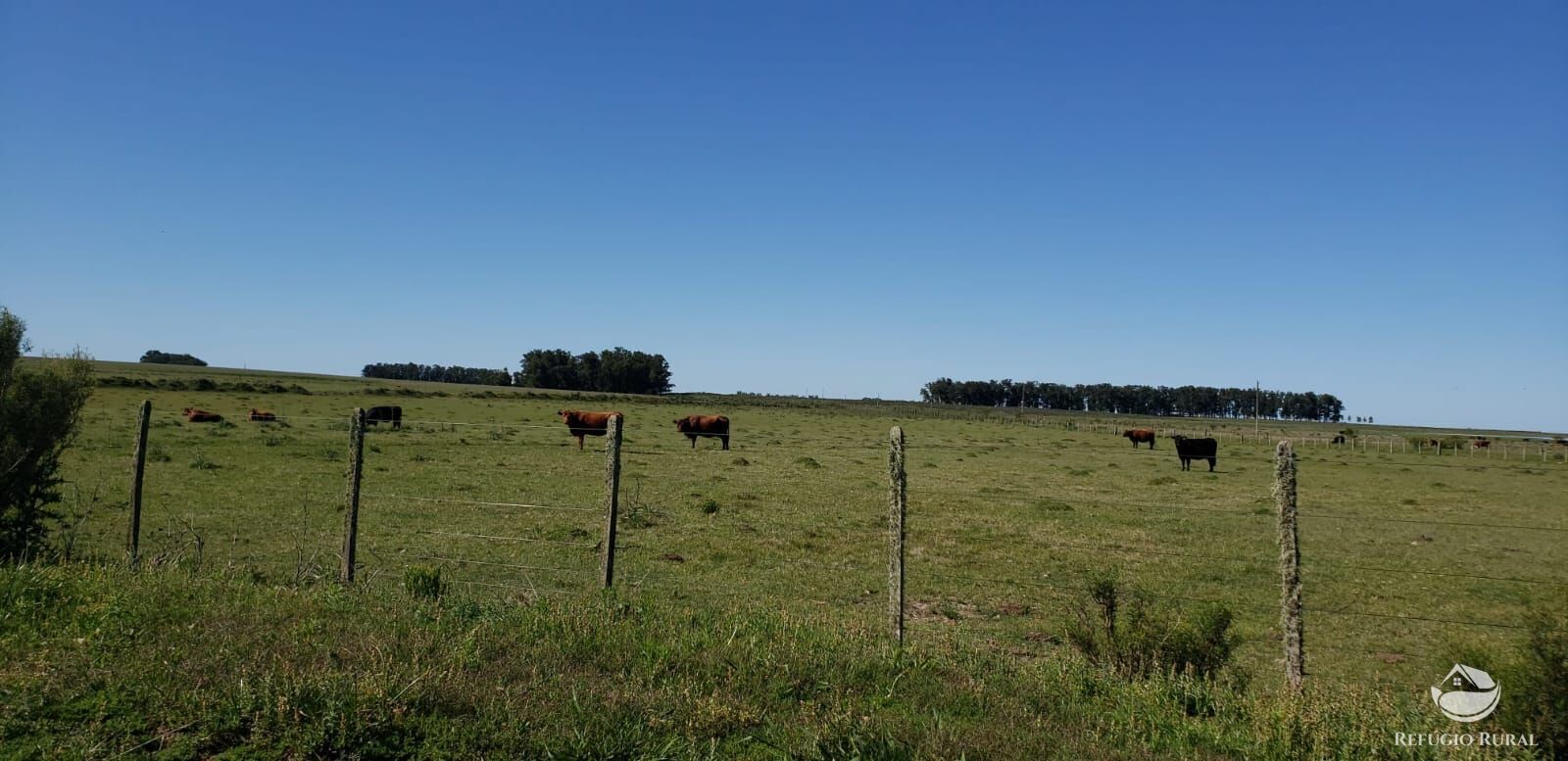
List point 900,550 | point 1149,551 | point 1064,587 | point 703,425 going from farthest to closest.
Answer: point 703,425 < point 1149,551 < point 1064,587 < point 900,550

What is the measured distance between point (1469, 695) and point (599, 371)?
440 ft

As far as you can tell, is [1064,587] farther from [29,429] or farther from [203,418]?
[203,418]

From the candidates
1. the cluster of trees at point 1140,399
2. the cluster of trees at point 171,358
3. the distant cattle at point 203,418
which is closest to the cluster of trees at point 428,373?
the cluster of trees at point 171,358

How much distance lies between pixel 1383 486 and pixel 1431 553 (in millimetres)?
14202

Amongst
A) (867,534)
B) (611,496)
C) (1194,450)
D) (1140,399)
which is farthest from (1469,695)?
(1140,399)

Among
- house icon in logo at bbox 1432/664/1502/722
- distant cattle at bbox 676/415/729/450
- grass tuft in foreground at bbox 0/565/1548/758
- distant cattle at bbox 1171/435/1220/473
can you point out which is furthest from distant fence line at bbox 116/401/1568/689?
distant cattle at bbox 676/415/729/450

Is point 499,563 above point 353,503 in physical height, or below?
below

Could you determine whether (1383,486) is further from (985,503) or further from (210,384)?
(210,384)

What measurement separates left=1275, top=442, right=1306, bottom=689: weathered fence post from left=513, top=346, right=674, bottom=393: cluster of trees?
128715 millimetres

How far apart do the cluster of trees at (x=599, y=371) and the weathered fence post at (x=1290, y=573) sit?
128715mm

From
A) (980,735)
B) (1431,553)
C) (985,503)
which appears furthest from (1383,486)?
(980,735)

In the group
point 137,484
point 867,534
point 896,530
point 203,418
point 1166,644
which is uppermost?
point 896,530

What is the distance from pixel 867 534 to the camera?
15000 mm

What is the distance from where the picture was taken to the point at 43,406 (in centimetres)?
972
